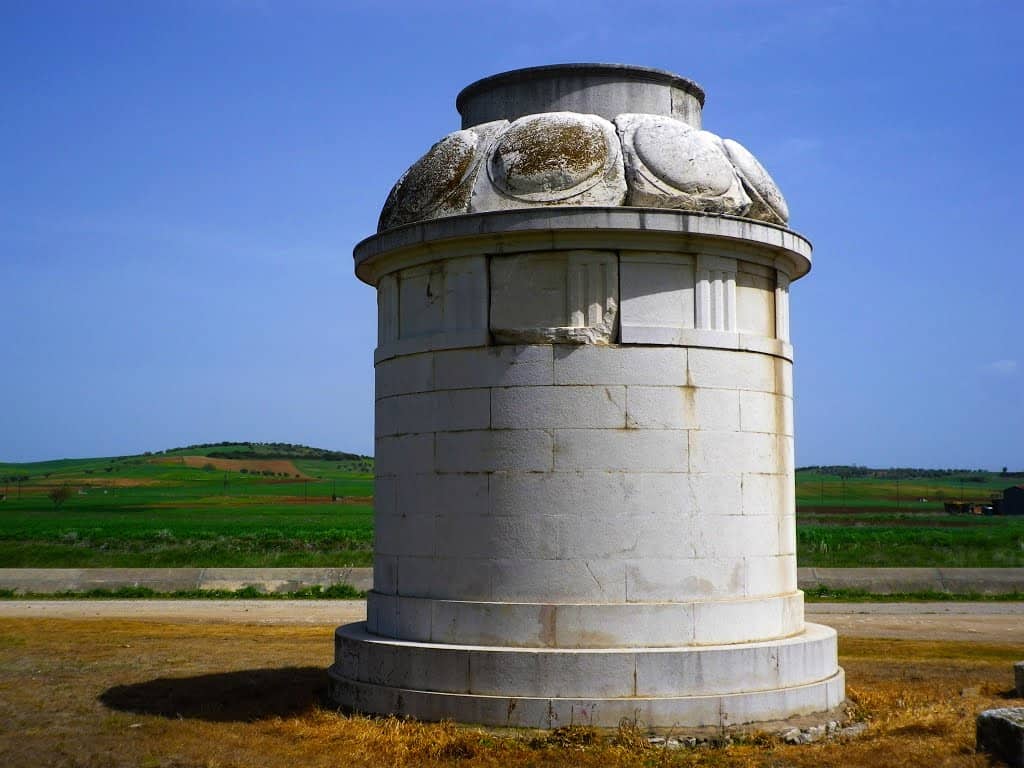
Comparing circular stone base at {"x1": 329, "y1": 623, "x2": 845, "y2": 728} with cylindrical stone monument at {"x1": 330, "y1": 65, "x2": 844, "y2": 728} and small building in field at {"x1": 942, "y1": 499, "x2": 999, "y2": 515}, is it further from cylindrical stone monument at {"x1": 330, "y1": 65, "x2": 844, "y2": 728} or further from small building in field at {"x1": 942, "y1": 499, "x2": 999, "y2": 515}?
small building in field at {"x1": 942, "y1": 499, "x2": 999, "y2": 515}

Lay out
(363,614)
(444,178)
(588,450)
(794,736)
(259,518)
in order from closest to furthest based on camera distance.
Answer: (794,736) < (588,450) < (444,178) < (363,614) < (259,518)

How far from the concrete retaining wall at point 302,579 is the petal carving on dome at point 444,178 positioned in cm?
1895

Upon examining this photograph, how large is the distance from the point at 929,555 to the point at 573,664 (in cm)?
2836

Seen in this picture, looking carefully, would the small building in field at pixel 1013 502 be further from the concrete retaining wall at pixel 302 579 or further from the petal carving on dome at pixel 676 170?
the petal carving on dome at pixel 676 170

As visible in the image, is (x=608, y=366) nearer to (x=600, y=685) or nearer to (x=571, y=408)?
(x=571, y=408)

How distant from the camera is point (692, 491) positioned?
11.2 m

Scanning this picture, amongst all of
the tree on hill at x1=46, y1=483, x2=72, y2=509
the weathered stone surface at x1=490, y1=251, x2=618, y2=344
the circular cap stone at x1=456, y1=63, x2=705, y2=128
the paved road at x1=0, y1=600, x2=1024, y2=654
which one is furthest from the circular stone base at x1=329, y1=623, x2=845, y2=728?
the tree on hill at x1=46, y1=483, x2=72, y2=509

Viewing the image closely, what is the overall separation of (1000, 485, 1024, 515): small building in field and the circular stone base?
89.2m

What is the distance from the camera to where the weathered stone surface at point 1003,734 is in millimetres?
9281

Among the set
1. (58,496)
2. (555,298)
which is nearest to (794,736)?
(555,298)

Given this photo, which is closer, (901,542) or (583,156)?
(583,156)

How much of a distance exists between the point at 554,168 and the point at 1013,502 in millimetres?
91956

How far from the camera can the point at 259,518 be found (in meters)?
74.3

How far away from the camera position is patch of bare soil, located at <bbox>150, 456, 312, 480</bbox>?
14800cm
